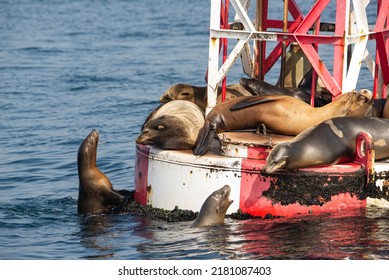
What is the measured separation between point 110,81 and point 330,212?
13144 millimetres

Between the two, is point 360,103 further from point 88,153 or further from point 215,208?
point 88,153

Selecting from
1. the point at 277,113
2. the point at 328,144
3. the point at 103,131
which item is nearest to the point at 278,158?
the point at 328,144

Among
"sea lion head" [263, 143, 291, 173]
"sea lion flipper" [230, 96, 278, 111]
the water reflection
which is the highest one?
"sea lion flipper" [230, 96, 278, 111]

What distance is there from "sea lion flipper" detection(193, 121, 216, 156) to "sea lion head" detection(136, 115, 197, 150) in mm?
131

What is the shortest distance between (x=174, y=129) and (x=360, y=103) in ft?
6.42

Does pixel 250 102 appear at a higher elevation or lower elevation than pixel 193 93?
higher

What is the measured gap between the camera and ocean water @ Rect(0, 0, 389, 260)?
34.4ft

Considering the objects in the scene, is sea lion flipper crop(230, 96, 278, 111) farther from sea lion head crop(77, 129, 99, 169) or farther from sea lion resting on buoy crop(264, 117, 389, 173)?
sea lion head crop(77, 129, 99, 169)

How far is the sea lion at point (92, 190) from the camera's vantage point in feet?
40.5

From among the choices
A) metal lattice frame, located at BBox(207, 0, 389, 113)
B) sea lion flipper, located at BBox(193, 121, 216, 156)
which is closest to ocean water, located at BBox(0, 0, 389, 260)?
sea lion flipper, located at BBox(193, 121, 216, 156)

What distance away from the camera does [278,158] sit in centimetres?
1059

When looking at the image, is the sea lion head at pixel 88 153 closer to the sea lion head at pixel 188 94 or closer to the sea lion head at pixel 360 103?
the sea lion head at pixel 188 94

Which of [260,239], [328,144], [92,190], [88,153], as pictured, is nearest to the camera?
[260,239]
